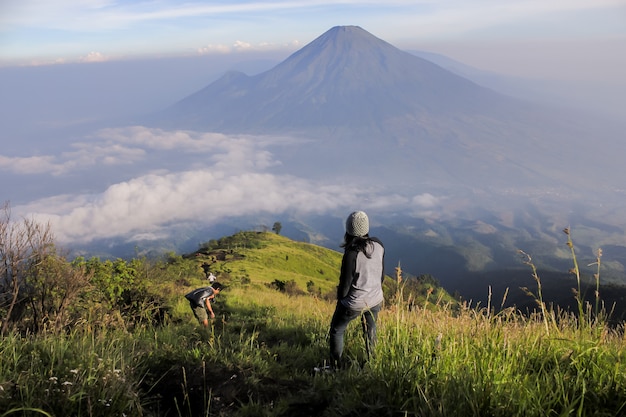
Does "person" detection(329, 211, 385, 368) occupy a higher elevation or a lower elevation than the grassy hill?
higher

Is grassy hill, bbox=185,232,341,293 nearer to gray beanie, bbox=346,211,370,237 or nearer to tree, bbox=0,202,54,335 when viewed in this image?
tree, bbox=0,202,54,335

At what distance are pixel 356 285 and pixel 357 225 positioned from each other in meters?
0.69

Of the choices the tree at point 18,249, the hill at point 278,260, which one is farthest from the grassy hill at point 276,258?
the tree at point 18,249

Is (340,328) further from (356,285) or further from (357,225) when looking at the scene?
(357,225)

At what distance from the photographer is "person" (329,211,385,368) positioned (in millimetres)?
5441

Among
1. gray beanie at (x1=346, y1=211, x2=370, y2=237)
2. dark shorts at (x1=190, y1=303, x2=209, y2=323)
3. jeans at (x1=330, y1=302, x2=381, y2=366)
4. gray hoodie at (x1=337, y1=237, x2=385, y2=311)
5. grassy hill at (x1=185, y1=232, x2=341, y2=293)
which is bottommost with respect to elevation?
grassy hill at (x1=185, y1=232, x2=341, y2=293)

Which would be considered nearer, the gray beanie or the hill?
the gray beanie

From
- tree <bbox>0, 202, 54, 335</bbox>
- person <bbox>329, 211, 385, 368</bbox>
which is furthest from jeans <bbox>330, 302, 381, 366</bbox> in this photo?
tree <bbox>0, 202, 54, 335</bbox>

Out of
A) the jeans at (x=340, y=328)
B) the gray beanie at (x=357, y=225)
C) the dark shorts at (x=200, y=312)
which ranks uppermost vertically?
the gray beanie at (x=357, y=225)

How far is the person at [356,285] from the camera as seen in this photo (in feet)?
17.9

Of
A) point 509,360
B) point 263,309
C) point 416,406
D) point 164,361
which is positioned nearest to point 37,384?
point 164,361

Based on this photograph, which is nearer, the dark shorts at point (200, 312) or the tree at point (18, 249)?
the tree at point (18, 249)

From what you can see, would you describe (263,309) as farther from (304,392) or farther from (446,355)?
(446,355)

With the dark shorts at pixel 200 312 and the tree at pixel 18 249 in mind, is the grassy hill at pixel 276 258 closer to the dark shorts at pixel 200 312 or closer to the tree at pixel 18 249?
the dark shorts at pixel 200 312
